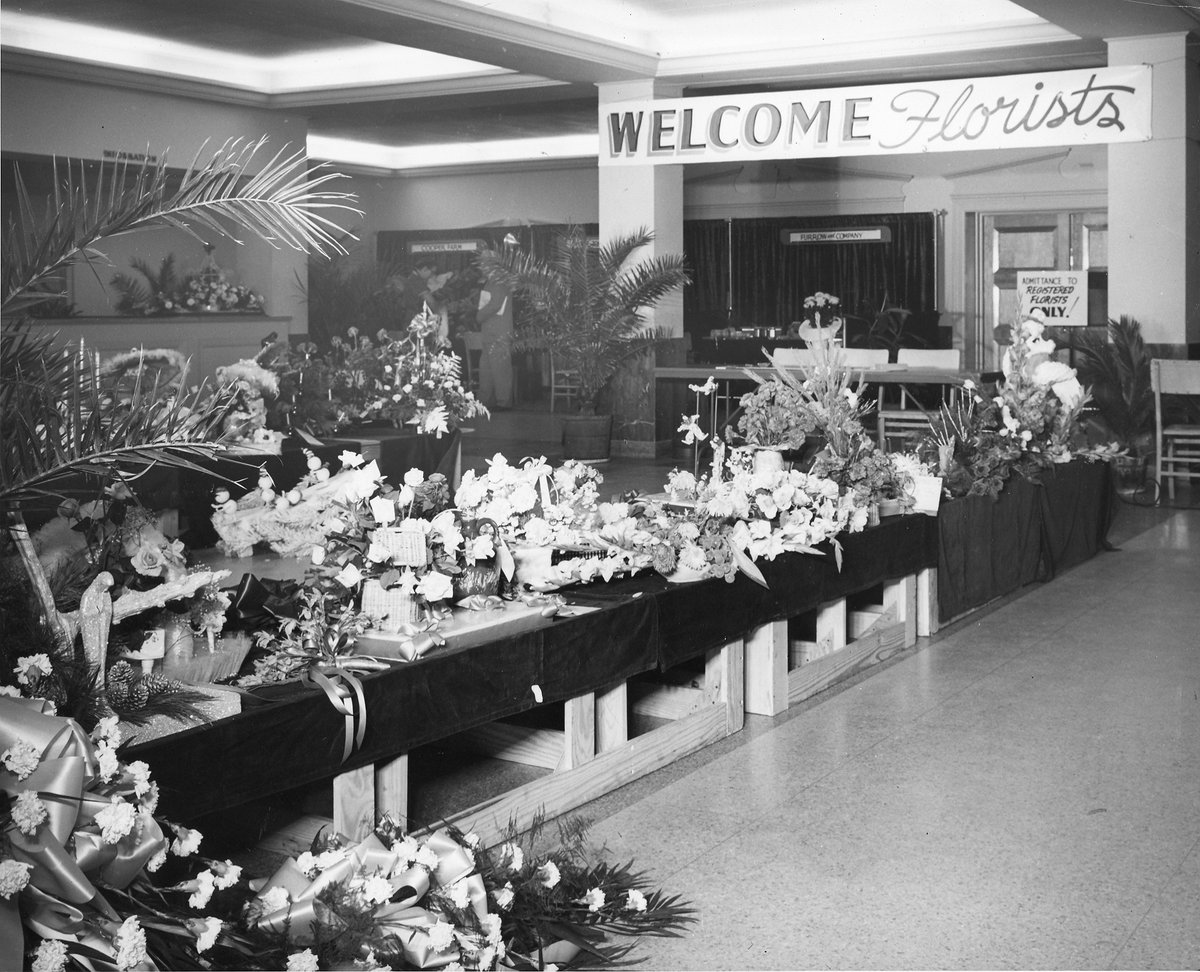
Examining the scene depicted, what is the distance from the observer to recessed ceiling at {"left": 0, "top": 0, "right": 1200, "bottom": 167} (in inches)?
377

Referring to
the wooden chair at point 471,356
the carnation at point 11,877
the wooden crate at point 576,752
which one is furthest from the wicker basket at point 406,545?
the wooden chair at point 471,356

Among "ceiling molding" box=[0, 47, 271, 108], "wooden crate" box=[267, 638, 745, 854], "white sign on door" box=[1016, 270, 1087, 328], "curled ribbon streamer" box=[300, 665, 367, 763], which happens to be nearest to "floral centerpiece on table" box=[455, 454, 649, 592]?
"wooden crate" box=[267, 638, 745, 854]

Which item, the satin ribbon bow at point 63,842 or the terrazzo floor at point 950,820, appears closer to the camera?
the satin ribbon bow at point 63,842

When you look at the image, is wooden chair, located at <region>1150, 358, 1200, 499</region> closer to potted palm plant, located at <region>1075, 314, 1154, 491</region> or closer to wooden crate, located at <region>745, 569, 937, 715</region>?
potted palm plant, located at <region>1075, 314, 1154, 491</region>

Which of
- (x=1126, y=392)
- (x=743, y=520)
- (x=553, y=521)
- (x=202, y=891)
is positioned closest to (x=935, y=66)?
(x=1126, y=392)

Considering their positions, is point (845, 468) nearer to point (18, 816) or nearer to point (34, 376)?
point (34, 376)

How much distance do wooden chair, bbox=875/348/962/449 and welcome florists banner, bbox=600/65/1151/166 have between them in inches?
106

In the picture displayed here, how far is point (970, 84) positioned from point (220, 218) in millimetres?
5758

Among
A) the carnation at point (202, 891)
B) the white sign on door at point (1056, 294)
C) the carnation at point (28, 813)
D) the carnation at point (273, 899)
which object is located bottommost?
the carnation at point (273, 899)

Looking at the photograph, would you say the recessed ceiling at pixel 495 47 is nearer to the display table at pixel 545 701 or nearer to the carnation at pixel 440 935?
the display table at pixel 545 701

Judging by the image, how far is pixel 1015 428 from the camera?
691 centimetres

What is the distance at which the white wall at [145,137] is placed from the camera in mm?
9117

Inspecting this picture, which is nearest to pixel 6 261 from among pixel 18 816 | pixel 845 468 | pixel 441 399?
pixel 18 816

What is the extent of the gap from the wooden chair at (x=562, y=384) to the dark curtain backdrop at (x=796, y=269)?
3699 mm
